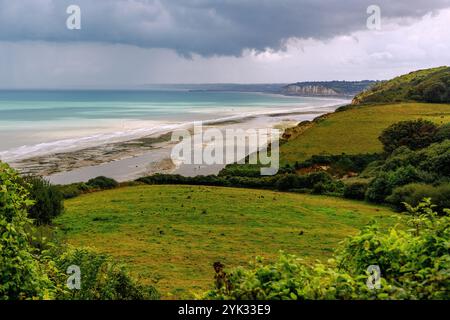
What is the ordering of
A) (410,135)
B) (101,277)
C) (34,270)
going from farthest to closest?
(410,135) → (101,277) → (34,270)

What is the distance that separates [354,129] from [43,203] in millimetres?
59732

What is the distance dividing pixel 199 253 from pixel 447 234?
16.1 m

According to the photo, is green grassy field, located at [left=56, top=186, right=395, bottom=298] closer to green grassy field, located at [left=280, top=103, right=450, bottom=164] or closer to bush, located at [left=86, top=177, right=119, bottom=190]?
bush, located at [left=86, top=177, right=119, bottom=190]

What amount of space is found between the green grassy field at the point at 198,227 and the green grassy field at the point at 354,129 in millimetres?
24522

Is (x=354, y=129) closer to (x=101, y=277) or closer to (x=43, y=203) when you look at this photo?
(x=43, y=203)

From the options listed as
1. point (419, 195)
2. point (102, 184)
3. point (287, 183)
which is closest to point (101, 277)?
point (419, 195)

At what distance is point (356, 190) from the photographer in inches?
1698

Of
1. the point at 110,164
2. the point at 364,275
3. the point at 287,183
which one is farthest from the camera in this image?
the point at 110,164

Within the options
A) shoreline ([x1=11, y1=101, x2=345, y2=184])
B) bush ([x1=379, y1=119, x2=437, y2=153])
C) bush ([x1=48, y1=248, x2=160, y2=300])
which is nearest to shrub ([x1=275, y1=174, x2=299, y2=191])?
shoreline ([x1=11, y1=101, x2=345, y2=184])

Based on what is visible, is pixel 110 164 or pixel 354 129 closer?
pixel 110 164

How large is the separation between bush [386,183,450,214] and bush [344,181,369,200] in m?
4.32

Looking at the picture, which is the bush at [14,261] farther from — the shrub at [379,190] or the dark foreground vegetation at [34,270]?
the shrub at [379,190]

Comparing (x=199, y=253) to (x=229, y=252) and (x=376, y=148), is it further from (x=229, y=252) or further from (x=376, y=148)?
(x=376, y=148)
